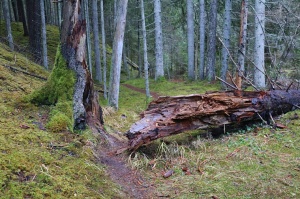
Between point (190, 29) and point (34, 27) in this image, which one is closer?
point (34, 27)

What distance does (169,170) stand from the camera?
440cm

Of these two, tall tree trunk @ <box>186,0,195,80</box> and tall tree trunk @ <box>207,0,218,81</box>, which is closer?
tall tree trunk @ <box>207,0,218,81</box>

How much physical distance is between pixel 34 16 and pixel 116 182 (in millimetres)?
12337

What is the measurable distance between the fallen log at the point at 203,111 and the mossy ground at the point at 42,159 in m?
1.09

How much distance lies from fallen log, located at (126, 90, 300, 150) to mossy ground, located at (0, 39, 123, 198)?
1.09 m

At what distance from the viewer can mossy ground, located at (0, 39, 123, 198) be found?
8.48ft

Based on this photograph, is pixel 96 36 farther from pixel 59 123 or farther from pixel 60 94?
pixel 59 123

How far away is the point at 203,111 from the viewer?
5262 millimetres

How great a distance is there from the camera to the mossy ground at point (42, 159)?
258 centimetres

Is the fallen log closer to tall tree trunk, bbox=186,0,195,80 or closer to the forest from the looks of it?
the forest

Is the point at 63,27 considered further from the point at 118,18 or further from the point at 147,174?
the point at 118,18

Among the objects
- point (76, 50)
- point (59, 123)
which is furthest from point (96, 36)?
point (59, 123)

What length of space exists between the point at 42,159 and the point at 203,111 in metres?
3.30

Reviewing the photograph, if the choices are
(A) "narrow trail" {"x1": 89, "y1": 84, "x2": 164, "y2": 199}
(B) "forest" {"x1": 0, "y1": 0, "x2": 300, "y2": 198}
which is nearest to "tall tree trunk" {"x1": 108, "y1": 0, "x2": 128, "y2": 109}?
(B) "forest" {"x1": 0, "y1": 0, "x2": 300, "y2": 198}
